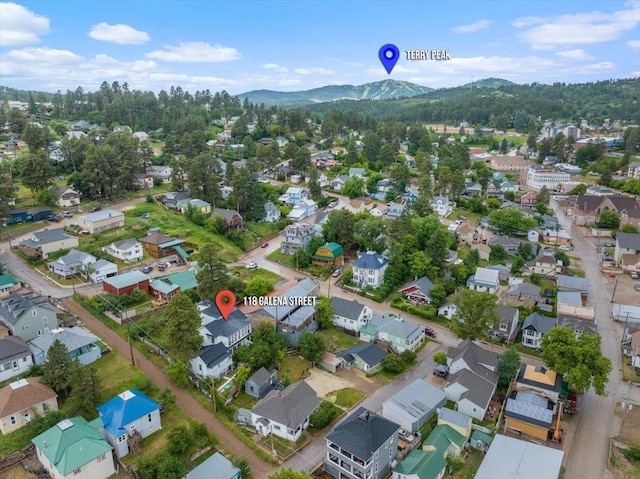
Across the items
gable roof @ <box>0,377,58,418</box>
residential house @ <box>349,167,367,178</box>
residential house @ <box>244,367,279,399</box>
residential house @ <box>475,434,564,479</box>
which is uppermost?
residential house @ <box>349,167,367,178</box>

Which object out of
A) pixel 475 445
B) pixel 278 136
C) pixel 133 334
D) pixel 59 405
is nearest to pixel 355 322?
pixel 475 445

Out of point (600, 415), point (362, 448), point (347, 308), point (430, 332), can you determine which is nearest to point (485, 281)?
point (430, 332)

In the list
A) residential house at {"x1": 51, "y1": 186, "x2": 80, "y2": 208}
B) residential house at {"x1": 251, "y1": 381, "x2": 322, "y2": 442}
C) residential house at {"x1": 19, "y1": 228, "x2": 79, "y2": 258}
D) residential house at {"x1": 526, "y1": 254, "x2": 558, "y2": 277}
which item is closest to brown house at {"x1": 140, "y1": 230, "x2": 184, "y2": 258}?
residential house at {"x1": 19, "y1": 228, "x2": 79, "y2": 258}

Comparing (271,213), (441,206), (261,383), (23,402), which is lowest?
(261,383)

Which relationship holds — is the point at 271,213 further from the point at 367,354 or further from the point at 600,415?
the point at 600,415

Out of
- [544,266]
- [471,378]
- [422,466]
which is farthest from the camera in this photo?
[544,266]

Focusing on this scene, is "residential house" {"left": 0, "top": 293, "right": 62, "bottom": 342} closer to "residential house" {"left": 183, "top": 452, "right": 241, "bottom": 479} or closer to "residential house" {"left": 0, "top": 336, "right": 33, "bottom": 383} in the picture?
"residential house" {"left": 0, "top": 336, "right": 33, "bottom": 383}

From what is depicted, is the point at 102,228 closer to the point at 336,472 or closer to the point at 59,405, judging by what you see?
the point at 59,405

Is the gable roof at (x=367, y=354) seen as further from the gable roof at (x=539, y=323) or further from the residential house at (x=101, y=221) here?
the residential house at (x=101, y=221)
